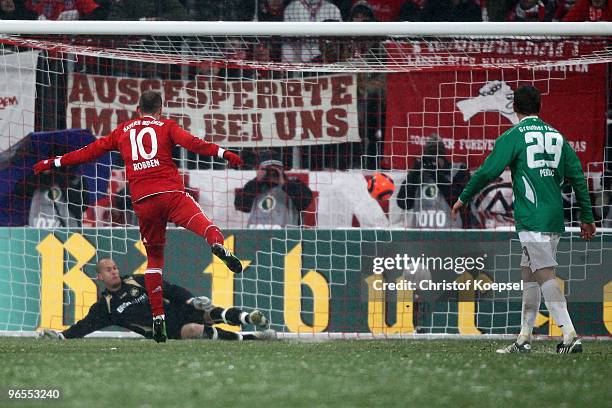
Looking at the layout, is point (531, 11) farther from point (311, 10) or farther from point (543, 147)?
point (543, 147)

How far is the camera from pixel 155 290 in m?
8.29

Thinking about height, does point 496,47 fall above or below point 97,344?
above

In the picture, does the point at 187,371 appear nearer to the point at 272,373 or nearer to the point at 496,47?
the point at 272,373

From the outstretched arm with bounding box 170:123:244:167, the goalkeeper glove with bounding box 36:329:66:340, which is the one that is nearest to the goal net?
the goalkeeper glove with bounding box 36:329:66:340

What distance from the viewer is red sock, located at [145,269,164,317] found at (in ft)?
26.9

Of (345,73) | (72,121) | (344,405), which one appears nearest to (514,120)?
(345,73)

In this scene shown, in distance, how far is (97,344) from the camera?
902 cm

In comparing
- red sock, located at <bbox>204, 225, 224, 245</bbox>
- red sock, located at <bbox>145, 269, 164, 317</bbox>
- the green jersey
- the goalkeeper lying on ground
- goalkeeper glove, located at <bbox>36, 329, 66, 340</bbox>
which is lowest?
goalkeeper glove, located at <bbox>36, 329, 66, 340</bbox>

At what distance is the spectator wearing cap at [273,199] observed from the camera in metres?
11.1

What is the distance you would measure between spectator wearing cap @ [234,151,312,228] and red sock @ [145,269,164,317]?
9.14 ft

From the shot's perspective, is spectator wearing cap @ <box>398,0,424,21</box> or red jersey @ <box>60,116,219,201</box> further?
spectator wearing cap @ <box>398,0,424,21</box>

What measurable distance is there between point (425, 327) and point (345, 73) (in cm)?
254

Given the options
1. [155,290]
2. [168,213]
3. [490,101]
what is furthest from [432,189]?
[155,290]

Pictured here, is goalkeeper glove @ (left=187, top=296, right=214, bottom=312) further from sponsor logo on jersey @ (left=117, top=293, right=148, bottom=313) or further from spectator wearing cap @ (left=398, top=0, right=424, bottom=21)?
spectator wearing cap @ (left=398, top=0, right=424, bottom=21)
